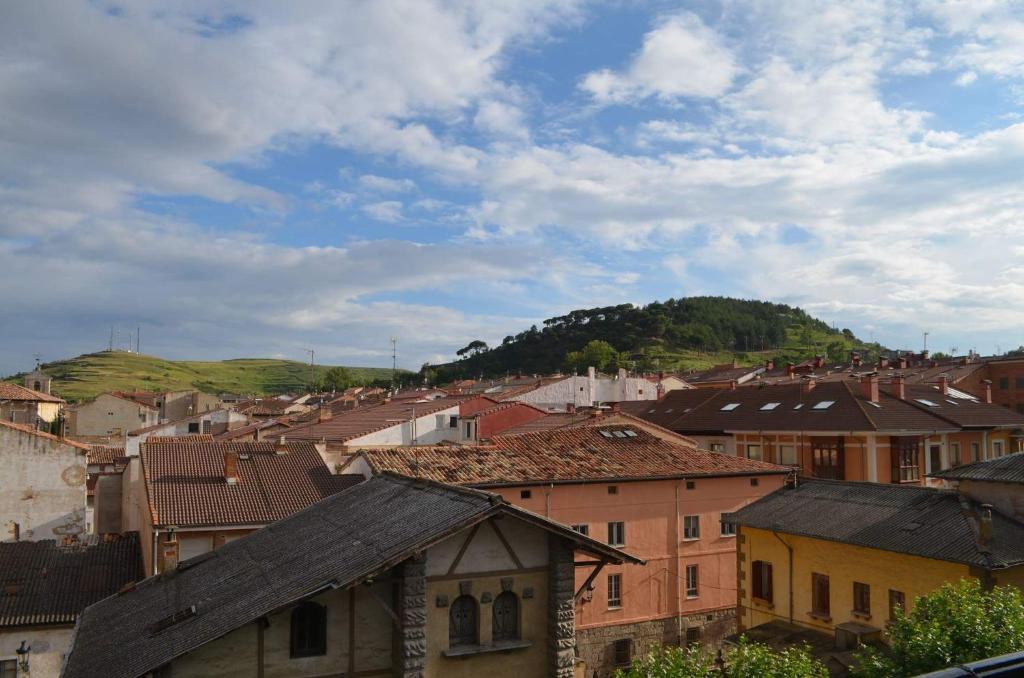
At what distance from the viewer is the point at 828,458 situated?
41.3 metres

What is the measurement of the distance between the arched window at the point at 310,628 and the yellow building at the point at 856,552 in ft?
41.3

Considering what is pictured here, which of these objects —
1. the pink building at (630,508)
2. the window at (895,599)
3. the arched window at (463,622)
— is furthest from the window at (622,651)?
the arched window at (463,622)

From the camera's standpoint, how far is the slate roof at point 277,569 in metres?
12.5

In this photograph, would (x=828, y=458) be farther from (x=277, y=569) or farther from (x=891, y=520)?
(x=277, y=569)

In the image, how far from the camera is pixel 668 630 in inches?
1215

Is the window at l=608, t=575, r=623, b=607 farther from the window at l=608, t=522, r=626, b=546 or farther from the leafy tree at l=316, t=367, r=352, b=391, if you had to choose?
the leafy tree at l=316, t=367, r=352, b=391

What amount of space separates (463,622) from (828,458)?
1276 inches

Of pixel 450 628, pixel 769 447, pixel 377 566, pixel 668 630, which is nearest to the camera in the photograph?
pixel 377 566

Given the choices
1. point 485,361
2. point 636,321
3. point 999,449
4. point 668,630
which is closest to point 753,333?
point 636,321

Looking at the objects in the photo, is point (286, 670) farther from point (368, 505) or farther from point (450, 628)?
point (368, 505)

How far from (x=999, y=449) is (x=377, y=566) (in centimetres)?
4498

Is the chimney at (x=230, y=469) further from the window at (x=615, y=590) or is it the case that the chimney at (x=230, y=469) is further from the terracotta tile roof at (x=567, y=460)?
the window at (x=615, y=590)

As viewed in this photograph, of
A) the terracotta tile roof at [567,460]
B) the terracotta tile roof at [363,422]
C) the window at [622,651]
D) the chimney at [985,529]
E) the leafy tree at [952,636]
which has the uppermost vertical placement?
the terracotta tile roof at [363,422]

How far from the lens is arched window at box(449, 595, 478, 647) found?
549 inches
